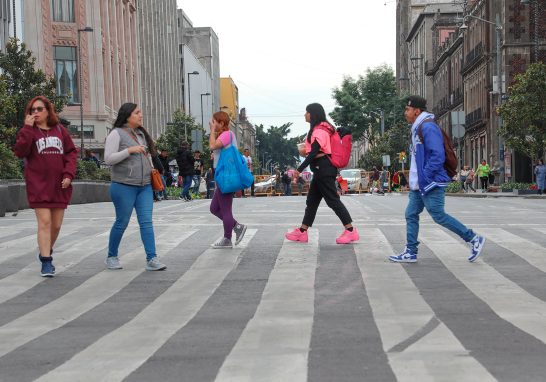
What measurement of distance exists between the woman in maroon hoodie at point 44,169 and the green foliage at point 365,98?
77.7 meters

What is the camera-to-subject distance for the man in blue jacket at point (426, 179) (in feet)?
24.0

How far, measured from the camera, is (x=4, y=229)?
1125cm

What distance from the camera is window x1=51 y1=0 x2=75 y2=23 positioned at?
5128cm

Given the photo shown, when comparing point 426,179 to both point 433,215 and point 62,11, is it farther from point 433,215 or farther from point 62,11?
point 62,11

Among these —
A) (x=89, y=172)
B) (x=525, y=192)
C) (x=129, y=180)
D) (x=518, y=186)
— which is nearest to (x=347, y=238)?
(x=129, y=180)

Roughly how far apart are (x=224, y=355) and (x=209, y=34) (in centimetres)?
12811

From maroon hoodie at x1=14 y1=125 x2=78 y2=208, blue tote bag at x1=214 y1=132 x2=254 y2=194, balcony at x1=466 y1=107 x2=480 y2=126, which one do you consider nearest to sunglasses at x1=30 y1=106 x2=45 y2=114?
maroon hoodie at x1=14 y1=125 x2=78 y2=208

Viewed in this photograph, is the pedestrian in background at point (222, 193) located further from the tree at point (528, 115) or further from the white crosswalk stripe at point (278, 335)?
A: the tree at point (528, 115)

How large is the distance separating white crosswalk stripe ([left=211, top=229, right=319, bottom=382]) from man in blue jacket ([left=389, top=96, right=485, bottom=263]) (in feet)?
4.08

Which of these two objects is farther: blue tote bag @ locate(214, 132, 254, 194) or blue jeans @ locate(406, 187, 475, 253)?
blue tote bag @ locate(214, 132, 254, 194)

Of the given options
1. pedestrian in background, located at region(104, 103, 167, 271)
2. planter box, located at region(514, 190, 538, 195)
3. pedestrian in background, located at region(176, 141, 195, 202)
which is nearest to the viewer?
pedestrian in background, located at region(104, 103, 167, 271)

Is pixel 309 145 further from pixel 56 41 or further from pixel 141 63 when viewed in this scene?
pixel 141 63

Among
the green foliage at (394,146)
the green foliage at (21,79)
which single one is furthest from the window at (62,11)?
the green foliage at (394,146)

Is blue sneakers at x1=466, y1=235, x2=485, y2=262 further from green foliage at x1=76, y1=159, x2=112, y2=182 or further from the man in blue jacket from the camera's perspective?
green foliage at x1=76, y1=159, x2=112, y2=182
